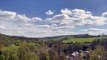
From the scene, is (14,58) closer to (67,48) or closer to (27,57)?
(27,57)

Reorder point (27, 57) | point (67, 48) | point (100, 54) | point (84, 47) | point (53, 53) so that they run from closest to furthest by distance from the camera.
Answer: point (27, 57) < point (100, 54) < point (53, 53) < point (67, 48) < point (84, 47)

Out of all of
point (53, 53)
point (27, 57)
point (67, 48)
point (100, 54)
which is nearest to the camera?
point (27, 57)

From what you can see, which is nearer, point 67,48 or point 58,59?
point 58,59

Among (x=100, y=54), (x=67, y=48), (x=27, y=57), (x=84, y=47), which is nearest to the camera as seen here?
(x=27, y=57)

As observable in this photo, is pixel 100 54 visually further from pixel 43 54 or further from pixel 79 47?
pixel 79 47

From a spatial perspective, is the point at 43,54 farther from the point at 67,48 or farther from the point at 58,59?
the point at 67,48

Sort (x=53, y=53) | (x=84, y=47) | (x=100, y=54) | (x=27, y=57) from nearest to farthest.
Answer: (x=27, y=57)
(x=100, y=54)
(x=53, y=53)
(x=84, y=47)

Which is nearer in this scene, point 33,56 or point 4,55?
point 33,56

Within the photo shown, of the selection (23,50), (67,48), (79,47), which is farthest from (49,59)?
(79,47)

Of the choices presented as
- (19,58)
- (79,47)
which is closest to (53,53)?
(19,58)
